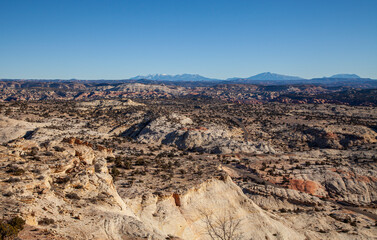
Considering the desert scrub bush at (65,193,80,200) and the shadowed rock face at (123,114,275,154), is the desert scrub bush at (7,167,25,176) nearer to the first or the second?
the desert scrub bush at (65,193,80,200)

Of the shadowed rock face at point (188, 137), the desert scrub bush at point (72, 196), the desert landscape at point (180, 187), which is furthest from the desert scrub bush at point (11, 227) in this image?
the shadowed rock face at point (188, 137)

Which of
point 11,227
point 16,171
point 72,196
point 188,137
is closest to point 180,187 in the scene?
point 72,196

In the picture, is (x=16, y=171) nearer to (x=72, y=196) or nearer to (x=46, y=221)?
(x=72, y=196)

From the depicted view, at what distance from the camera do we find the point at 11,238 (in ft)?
29.9

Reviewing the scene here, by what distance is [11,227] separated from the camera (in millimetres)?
9312

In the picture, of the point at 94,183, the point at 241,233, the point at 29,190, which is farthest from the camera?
the point at 241,233

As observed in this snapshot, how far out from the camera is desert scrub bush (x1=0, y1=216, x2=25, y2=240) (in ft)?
29.3

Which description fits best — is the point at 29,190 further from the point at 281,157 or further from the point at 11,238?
the point at 281,157

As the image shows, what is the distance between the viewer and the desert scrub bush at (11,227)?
8.95 meters

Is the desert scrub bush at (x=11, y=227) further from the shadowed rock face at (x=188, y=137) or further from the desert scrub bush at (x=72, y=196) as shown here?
the shadowed rock face at (x=188, y=137)

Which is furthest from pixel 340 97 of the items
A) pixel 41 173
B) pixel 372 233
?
pixel 41 173

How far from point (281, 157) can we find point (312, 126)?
1343 inches

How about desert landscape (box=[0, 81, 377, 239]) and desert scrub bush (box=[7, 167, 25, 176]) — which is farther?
desert scrub bush (box=[7, 167, 25, 176])

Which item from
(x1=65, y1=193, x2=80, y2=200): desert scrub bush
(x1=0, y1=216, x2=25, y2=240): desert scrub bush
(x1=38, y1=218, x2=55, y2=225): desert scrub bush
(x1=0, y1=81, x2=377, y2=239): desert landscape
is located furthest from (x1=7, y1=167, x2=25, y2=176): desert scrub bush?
(x1=0, y1=216, x2=25, y2=240): desert scrub bush
